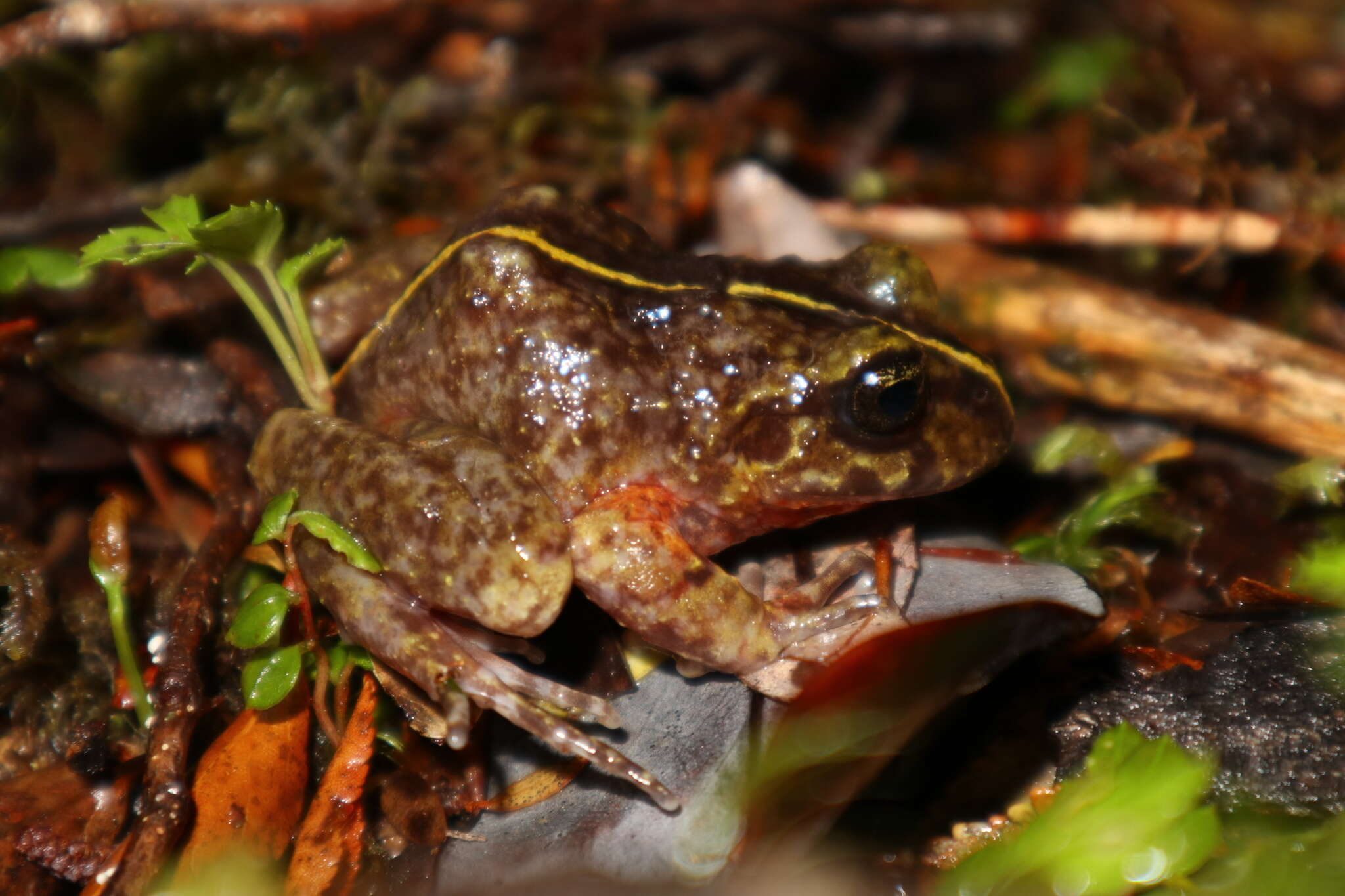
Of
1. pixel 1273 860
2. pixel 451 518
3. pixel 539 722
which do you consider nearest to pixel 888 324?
pixel 451 518

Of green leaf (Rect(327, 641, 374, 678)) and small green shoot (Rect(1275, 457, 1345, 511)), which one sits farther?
small green shoot (Rect(1275, 457, 1345, 511))

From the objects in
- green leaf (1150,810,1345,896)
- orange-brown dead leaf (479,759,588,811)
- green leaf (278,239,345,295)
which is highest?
green leaf (278,239,345,295)

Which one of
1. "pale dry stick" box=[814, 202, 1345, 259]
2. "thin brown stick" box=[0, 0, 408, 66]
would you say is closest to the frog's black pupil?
"pale dry stick" box=[814, 202, 1345, 259]

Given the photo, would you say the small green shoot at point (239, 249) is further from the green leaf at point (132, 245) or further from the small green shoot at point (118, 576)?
the small green shoot at point (118, 576)

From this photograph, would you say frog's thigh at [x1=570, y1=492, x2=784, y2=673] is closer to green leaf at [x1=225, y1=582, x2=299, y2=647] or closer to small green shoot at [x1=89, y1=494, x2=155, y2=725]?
green leaf at [x1=225, y1=582, x2=299, y2=647]

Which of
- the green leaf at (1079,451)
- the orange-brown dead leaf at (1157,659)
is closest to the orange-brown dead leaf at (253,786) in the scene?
the orange-brown dead leaf at (1157,659)

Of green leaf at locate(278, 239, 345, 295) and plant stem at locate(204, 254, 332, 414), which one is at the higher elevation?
green leaf at locate(278, 239, 345, 295)

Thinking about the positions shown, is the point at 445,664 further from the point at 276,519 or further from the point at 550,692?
the point at 276,519
